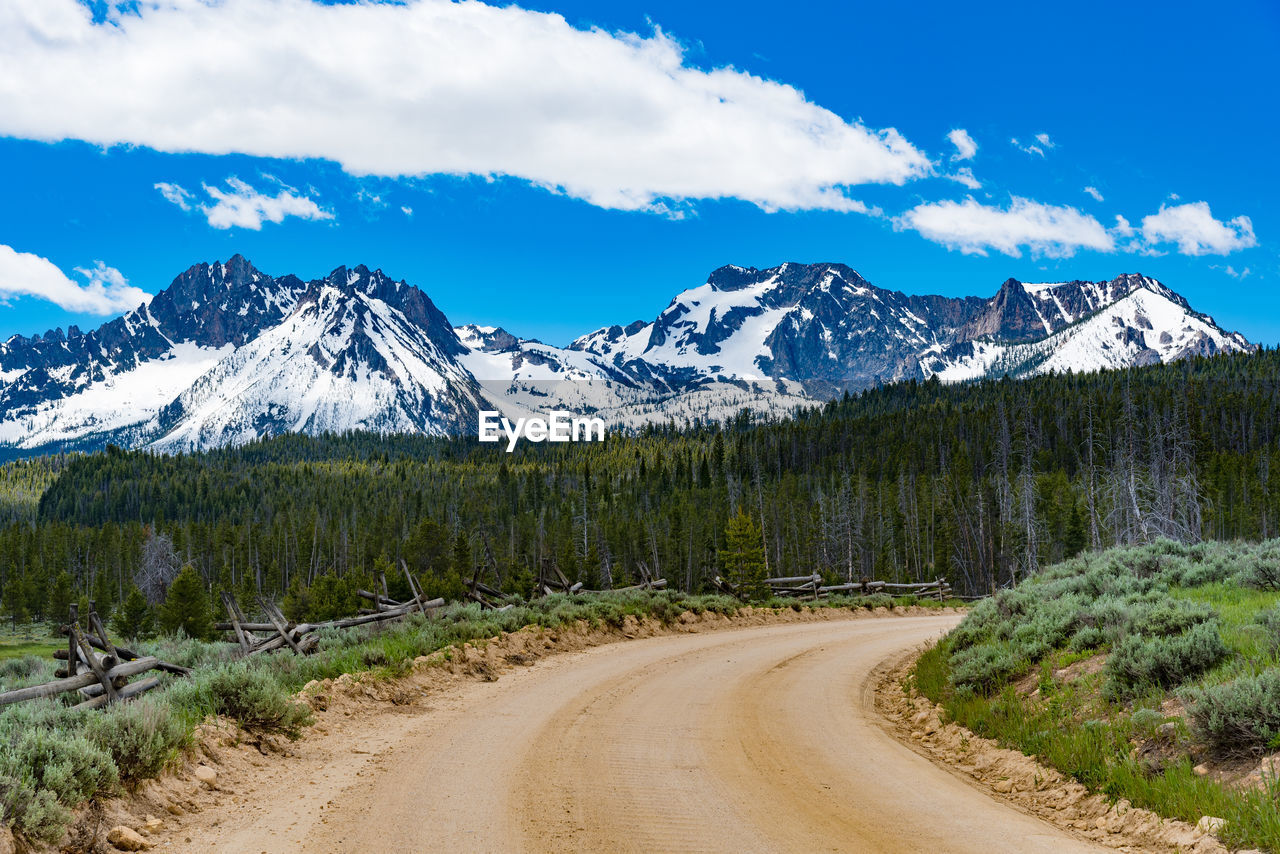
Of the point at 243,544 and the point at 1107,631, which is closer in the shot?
the point at 1107,631

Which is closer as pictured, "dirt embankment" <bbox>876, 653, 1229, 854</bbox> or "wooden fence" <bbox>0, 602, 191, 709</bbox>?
"dirt embankment" <bbox>876, 653, 1229, 854</bbox>

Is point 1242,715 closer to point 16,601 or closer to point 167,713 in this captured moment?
point 167,713

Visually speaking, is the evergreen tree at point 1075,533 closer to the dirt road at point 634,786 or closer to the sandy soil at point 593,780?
the sandy soil at point 593,780

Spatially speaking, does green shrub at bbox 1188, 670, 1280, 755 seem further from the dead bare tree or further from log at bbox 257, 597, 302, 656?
the dead bare tree

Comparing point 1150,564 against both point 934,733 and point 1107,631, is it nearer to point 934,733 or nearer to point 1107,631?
point 1107,631

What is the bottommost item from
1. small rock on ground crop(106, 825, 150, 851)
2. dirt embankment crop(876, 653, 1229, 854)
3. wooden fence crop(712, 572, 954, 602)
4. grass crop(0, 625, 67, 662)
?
grass crop(0, 625, 67, 662)

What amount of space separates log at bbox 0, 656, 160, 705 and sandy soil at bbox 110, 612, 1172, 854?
2555mm

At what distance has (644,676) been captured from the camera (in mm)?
16469

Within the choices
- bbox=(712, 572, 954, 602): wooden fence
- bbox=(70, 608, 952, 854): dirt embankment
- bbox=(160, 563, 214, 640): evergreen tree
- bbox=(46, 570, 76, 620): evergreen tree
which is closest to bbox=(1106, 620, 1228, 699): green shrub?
bbox=(70, 608, 952, 854): dirt embankment

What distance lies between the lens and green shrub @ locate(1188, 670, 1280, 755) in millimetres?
7266

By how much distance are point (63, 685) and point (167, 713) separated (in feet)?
8.85

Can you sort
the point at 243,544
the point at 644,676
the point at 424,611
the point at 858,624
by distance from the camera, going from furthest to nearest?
the point at 243,544
the point at 858,624
the point at 424,611
the point at 644,676

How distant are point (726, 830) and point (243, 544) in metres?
135

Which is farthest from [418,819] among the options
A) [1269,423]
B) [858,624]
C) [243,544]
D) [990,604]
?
[1269,423]
